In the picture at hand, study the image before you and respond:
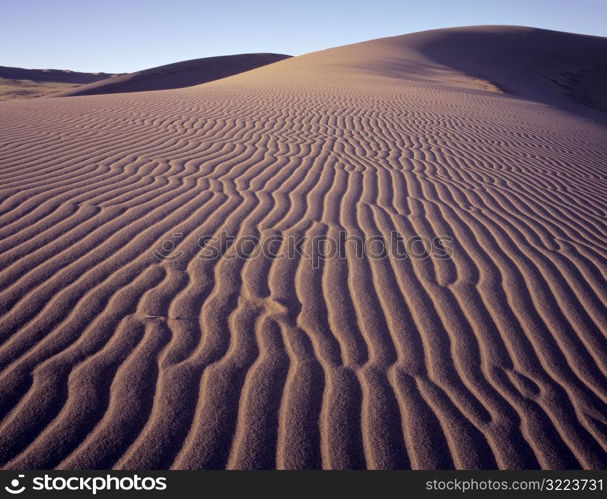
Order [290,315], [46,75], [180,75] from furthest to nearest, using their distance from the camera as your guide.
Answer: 1. [46,75]
2. [180,75]
3. [290,315]

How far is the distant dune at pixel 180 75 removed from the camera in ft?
102

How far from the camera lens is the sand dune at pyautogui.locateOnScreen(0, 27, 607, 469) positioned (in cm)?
203

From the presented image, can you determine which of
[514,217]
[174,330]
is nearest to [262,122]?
[514,217]

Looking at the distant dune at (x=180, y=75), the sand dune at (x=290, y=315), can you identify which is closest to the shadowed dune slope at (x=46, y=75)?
the distant dune at (x=180, y=75)

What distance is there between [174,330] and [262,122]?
693 centimetres

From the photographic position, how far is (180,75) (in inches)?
1427

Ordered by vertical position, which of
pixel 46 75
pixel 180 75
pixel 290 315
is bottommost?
pixel 46 75

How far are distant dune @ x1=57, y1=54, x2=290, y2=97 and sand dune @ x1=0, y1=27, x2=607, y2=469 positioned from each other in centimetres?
2812

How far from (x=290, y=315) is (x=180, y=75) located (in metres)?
38.2

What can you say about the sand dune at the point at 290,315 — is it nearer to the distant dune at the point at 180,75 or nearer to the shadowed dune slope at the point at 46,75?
the distant dune at the point at 180,75

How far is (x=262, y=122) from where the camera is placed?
8.80m

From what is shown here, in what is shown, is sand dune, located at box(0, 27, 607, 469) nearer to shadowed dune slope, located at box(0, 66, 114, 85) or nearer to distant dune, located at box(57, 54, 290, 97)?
distant dune, located at box(57, 54, 290, 97)

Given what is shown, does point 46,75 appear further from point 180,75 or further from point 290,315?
point 290,315

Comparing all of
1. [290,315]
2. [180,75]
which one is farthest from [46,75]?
[290,315]
